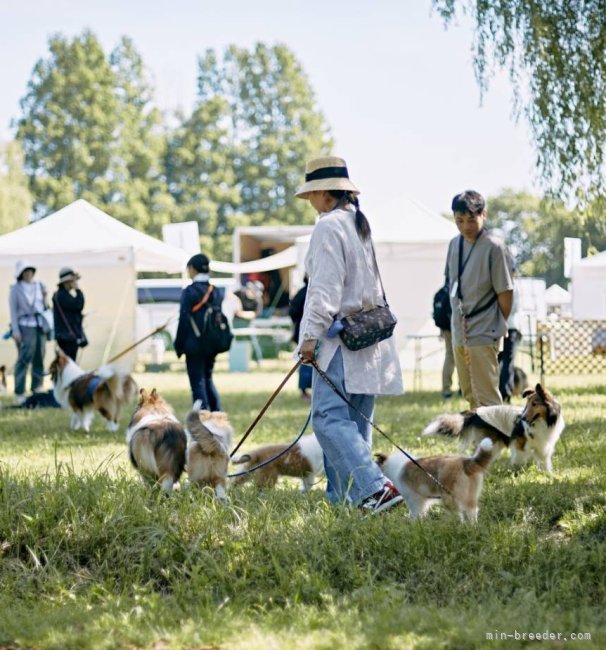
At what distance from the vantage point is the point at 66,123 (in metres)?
43.6

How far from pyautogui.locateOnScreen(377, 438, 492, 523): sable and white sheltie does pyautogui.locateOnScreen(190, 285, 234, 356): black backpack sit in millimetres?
4233

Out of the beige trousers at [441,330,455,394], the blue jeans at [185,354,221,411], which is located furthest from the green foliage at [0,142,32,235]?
the blue jeans at [185,354,221,411]

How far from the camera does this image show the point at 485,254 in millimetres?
7188

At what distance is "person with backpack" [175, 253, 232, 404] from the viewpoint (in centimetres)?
971

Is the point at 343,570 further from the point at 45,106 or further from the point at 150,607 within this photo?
the point at 45,106

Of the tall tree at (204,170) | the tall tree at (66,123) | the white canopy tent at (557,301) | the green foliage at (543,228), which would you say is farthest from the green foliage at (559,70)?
the tall tree at (204,170)

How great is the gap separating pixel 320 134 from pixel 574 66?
4356 cm

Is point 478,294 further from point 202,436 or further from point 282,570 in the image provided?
point 282,570

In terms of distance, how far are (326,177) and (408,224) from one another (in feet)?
46.0

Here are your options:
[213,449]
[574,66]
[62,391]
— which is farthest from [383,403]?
[213,449]

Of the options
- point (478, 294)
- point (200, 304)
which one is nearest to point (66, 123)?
point (200, 304)

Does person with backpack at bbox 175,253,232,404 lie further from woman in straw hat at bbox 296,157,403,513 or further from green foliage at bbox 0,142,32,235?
green foliage at bbox 0,142,32,235

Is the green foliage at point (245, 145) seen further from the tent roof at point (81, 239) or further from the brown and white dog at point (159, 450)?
the brown and white dog at point (159, 450)

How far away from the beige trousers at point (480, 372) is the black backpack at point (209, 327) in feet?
9.62
